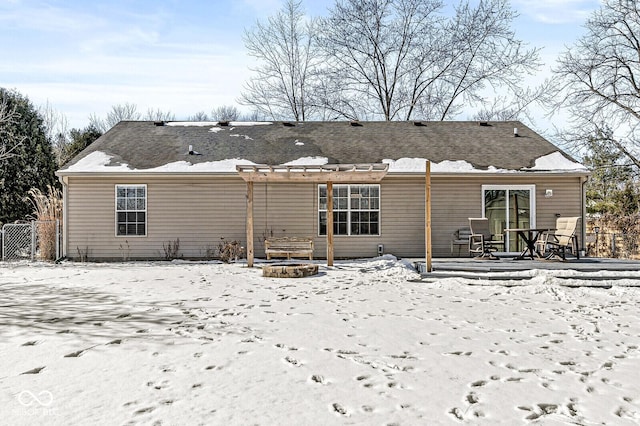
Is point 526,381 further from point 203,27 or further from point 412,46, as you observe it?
point 412,46

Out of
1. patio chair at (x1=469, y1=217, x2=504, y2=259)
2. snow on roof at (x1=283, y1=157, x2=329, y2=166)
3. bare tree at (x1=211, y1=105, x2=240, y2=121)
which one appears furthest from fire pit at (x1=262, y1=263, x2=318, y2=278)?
bare tree at (x1=211, y1=105, x2=240, y2=121)

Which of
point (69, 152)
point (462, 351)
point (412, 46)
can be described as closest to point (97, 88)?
point (69, 152)

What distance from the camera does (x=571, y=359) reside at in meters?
3.91

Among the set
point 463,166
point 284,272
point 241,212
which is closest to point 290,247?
point 241,212

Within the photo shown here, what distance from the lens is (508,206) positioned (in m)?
12.9

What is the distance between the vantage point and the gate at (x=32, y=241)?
1328 cm

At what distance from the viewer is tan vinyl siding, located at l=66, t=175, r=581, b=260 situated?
1280 centimetres

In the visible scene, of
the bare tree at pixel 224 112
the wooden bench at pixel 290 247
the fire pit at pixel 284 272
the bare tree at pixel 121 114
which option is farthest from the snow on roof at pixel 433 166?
the bare tree at pixel 121 114

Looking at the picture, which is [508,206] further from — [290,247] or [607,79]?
[607,79]

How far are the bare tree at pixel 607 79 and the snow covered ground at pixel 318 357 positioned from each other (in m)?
15.7

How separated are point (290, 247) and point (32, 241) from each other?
7654mm

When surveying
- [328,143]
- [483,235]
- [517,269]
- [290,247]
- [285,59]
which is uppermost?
[285,59]

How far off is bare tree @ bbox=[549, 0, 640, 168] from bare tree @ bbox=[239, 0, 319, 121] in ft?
38.7

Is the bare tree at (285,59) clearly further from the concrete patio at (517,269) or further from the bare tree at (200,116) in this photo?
the concrete patio at (517,269)
